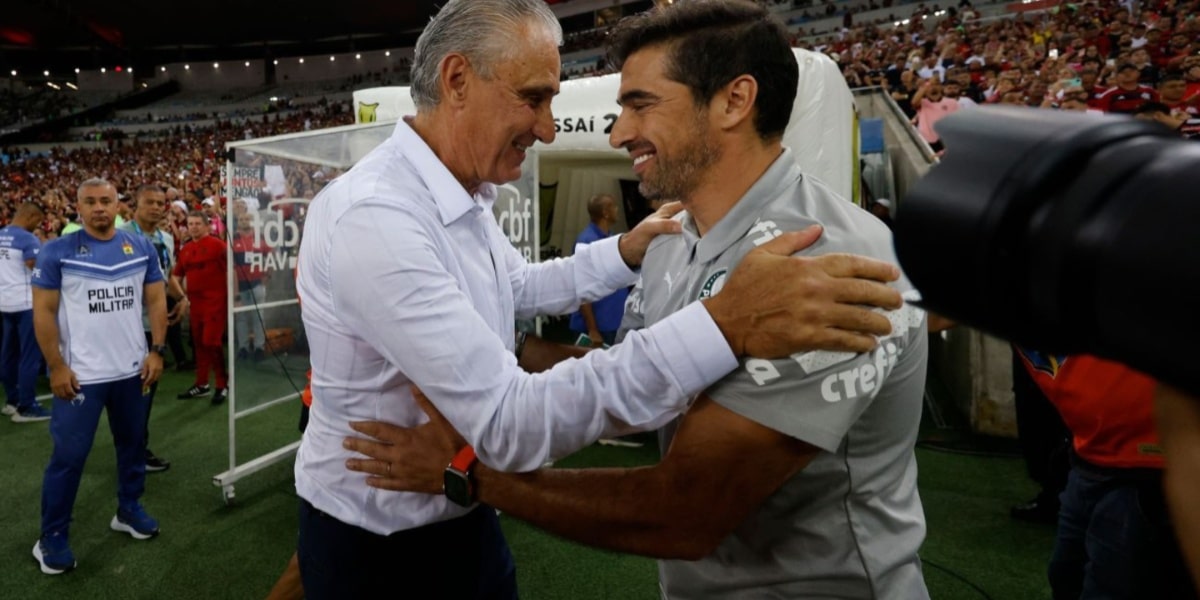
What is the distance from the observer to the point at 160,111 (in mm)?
39125

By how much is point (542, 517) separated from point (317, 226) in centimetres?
67

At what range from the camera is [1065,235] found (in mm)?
358

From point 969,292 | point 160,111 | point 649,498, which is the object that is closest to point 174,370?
point 649,498

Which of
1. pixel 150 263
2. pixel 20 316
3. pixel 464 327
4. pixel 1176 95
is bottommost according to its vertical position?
pixel 20 316

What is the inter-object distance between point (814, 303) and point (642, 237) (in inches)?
37.7

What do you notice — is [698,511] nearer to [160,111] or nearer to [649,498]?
[649,498]

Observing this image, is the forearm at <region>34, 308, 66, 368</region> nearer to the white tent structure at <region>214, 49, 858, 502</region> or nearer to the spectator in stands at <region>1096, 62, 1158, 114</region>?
the white tent structure at <region>214, 49, 858, 502</region>

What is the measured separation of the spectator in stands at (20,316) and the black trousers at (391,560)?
249 inches

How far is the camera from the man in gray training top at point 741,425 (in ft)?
3.23

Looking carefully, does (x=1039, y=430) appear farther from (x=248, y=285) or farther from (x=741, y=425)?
(x=248, y=285)

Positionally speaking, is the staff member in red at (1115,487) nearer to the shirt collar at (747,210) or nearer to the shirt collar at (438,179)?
the shirt collar at (747,210)

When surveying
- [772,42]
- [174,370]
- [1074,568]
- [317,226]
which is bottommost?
[174,370]

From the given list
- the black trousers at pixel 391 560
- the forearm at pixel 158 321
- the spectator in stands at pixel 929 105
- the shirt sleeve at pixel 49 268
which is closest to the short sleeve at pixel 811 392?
the black trousers at pixel 391 560

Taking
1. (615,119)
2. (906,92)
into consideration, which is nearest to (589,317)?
(615,119)
